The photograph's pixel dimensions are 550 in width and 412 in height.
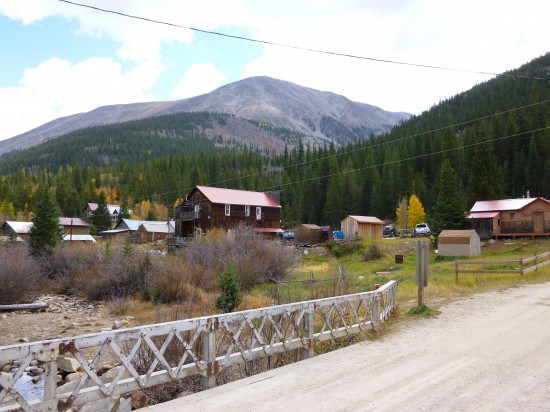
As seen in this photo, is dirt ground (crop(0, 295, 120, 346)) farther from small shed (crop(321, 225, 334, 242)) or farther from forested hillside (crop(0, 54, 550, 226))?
small shed (crop(321, 225, 334, 242))

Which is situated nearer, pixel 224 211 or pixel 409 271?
pixel 409 271

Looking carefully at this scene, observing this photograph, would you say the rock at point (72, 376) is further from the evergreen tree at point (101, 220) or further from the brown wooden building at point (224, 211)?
the evergreen tree at point (101, 220)

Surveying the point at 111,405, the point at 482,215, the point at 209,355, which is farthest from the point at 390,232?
the point at 111,405

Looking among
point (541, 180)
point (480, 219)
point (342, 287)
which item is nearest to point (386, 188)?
point (541, 180)

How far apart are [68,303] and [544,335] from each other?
90.8 feet

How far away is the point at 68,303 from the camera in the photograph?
29.5 metres

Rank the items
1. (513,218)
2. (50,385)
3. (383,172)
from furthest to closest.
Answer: (383,172), (513,218), (50,385)

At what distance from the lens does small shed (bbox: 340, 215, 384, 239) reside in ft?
227

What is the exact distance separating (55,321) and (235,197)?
123 feet

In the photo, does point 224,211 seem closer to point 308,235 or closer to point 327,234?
point 308,235

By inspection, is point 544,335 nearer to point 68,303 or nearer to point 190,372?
point 190,372

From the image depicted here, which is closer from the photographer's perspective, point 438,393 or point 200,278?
point 438,393

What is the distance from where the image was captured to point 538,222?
168 ft

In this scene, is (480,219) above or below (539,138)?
below
